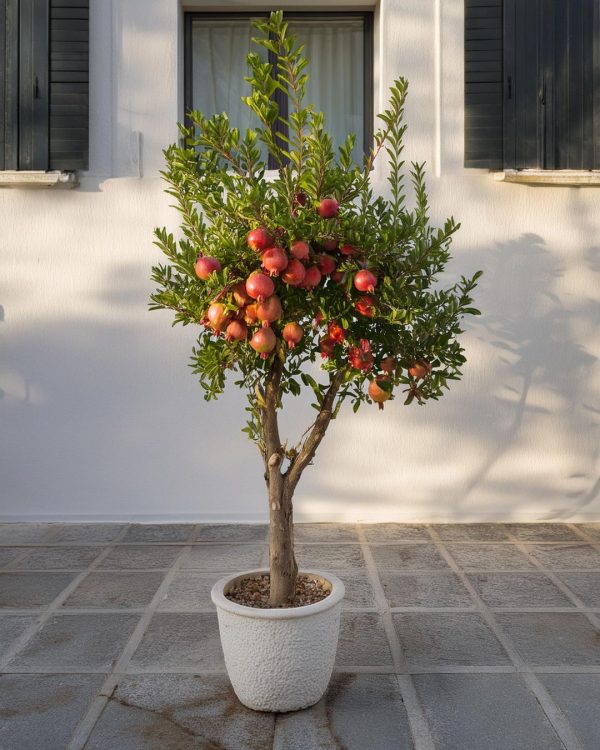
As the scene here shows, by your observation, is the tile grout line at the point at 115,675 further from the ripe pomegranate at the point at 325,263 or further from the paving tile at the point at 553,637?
the ripe pomegranate at the point at 325,263

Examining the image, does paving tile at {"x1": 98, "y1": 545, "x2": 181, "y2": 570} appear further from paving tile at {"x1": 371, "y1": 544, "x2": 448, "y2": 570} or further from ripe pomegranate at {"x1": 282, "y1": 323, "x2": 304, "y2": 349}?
ripe pomegranate at {"x1": 282, "y1": 323, "x2": 304, "y2": 349}

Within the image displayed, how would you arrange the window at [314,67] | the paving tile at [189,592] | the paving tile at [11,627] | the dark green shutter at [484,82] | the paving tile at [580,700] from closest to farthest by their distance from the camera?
the paving tile at [580,700]
the paving tile at [11,627]
the paving tile at [189,592]
the dark green shutter at [484,82]
the window at [314,67]

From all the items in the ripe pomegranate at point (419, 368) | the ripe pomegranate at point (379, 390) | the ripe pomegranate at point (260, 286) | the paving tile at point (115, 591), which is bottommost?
the paving tile at point (115, 591)

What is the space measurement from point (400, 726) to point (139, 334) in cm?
349

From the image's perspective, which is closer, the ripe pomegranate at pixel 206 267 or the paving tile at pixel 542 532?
the ripe pomegranate at pixel 206 267

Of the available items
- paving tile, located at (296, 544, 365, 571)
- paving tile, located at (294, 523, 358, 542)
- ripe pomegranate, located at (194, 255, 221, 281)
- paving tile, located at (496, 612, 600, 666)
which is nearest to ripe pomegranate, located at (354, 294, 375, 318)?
ripe pomegranate, located at (194, 255, 221, 281)

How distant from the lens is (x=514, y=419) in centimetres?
570

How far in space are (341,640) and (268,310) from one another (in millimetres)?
1738

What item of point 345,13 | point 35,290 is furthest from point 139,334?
point 345,13

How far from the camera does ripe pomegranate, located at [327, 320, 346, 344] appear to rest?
274cm

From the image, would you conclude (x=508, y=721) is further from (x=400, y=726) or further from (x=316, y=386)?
(x=316, y=386)

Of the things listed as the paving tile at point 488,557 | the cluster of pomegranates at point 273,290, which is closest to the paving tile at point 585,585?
the paving tile at point 488,557

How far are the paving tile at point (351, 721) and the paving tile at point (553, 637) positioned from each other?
71 centimetres

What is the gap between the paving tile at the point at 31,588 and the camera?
414 cm
